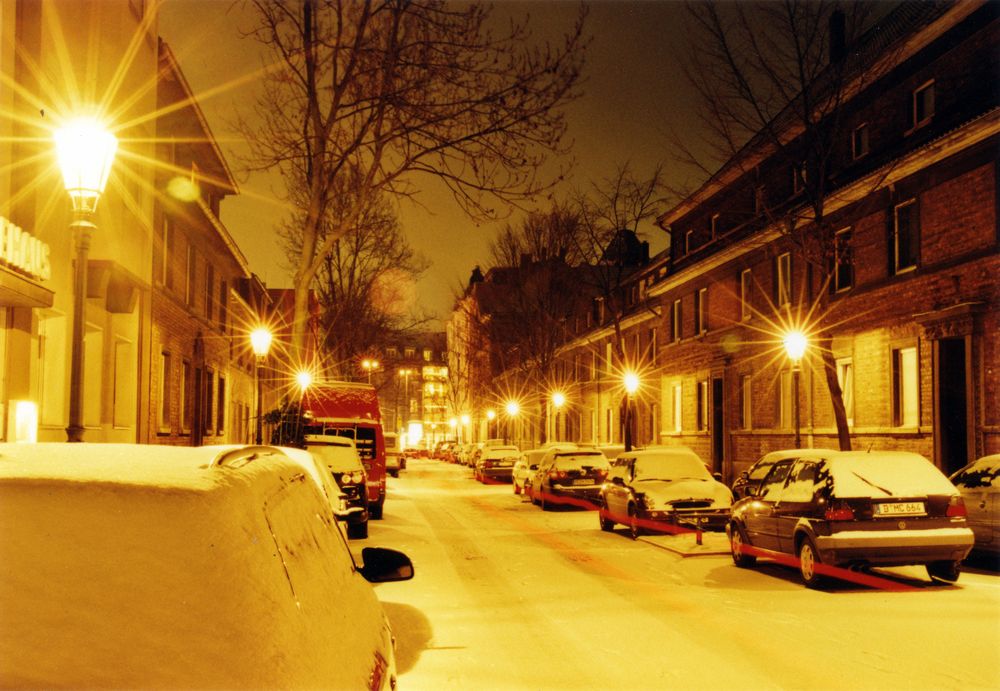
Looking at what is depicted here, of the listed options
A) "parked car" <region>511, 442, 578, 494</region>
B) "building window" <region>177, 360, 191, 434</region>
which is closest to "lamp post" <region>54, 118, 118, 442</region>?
"building window" <region>177, 360, 191, 434</region>

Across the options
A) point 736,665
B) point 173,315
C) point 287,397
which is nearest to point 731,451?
point 287,397

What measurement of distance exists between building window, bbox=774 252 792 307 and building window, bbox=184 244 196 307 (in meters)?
17.2

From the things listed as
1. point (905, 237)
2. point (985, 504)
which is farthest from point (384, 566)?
point (905, 237)

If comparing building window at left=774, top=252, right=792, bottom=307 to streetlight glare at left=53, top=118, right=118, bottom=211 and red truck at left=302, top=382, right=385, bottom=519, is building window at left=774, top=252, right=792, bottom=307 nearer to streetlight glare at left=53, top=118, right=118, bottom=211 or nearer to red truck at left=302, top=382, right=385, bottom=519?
red truck at left=302, top=382, right=385, bottom=519

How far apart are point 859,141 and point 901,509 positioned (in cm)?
1670

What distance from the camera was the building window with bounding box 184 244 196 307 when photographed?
88.2 ft

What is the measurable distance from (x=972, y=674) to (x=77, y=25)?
630 inches

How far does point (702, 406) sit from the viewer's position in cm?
3722

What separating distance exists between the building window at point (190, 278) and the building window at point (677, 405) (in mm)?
20214

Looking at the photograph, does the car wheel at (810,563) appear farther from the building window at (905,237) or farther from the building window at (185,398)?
the building window at (185,398)

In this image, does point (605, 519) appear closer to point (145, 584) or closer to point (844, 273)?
point (844, 273)

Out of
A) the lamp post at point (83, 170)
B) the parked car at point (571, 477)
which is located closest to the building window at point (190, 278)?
the parked car at point (571, 477)

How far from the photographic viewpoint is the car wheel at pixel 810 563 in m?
11.2

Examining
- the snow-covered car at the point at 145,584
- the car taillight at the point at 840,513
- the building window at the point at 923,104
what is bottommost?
the car taillight at the point at 840,513
